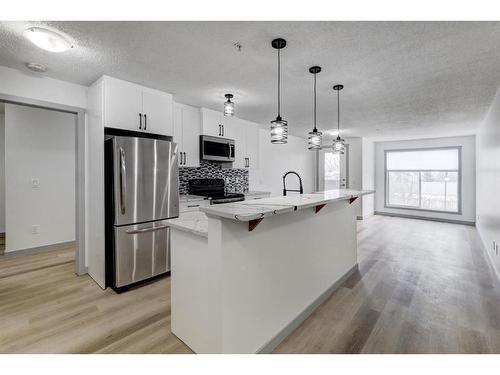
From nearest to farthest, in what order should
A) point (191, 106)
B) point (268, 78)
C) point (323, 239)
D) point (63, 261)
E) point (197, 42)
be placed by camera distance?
point (197, 42)
point (323, 239)
point (268, 78)
point (63, 261)
point (191, 106)

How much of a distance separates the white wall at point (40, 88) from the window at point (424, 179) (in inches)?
313

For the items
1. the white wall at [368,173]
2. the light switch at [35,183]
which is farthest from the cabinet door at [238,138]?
the white wall at [368,173]

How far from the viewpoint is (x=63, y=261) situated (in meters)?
3.65

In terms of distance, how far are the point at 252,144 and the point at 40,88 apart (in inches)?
130

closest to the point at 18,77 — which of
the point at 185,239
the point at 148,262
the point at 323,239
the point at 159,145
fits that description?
the point at 159,145

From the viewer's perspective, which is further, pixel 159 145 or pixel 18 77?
pixel 159 145

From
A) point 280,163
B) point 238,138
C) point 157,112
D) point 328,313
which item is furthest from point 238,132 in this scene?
point 328,313

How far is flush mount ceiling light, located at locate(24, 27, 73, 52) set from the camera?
1879 mm

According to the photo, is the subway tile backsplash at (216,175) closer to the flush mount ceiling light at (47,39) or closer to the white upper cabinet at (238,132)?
the white upper cabinet at (238,132)

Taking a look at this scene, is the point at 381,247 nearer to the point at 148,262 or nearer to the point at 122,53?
the point at 148,262

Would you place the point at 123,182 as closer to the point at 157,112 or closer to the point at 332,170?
the point at 157,112

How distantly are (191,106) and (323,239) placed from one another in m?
2.86

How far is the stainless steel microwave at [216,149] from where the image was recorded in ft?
13.3

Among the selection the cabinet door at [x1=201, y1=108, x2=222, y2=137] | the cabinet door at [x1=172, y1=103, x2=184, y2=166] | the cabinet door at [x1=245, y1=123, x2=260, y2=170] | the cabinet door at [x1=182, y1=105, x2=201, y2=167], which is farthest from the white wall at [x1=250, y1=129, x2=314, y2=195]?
the cabinet door at [x1=172, y1=103, x2=184, y2=166]
